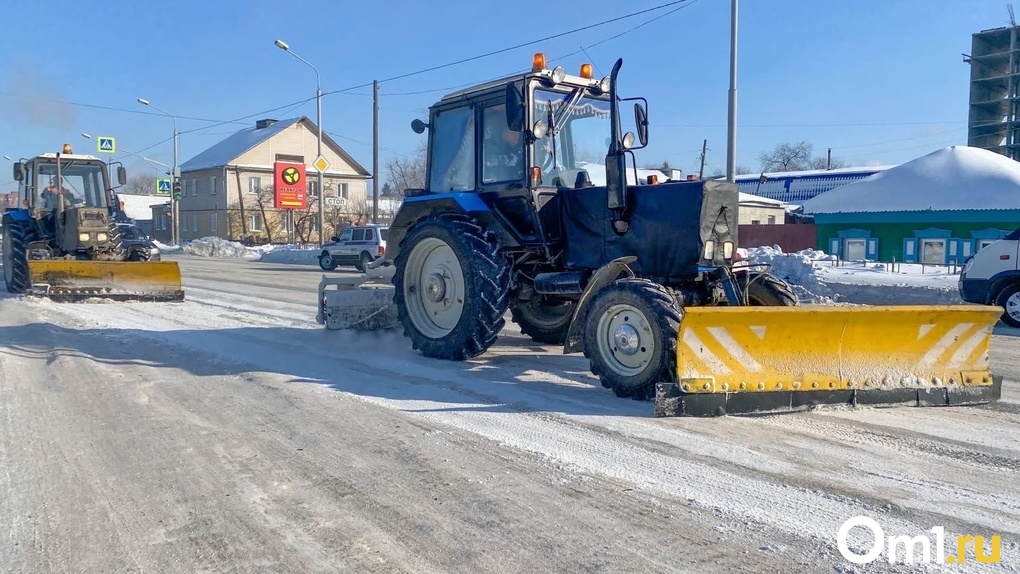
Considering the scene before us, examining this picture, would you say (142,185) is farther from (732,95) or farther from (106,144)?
(732,95)

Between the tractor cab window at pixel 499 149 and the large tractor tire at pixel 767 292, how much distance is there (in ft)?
7.39

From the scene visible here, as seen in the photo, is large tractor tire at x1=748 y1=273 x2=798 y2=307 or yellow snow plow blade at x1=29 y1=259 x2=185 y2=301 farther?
yellow snow plow blade at x1=29 y1=259 x2=185 y2=301

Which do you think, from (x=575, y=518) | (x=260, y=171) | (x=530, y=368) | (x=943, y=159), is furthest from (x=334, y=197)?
(x=575, y=518)

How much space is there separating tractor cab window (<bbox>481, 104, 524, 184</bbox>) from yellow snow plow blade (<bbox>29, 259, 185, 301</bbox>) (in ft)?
26.9

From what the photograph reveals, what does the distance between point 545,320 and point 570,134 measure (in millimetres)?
2261

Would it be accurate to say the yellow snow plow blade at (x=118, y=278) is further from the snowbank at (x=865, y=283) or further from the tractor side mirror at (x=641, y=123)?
the snowbank at (x=865, y=283)

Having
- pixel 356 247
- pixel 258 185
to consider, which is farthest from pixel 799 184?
pixel 258 185

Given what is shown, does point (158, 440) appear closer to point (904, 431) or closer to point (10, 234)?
point (904, 431)

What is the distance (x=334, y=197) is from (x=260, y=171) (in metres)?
5.23

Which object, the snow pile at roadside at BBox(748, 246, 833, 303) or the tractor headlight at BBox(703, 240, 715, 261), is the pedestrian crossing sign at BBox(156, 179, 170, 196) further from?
the tractor headlight at BBox(703, 240, 715, 261)

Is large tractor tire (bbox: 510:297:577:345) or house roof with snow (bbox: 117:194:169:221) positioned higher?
house roof with snow (bbox: 117:194:169:221)

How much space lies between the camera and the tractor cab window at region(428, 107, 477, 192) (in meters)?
8.00

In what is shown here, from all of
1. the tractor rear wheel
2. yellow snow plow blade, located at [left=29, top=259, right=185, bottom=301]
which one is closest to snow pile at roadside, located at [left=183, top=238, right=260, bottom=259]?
the tractor rear wheel

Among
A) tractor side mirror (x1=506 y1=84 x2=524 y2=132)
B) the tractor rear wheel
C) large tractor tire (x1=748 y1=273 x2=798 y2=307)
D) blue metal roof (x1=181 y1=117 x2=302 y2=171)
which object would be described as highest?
blue metal roof (x1=181 y1=117 x2=302 y2=171)
